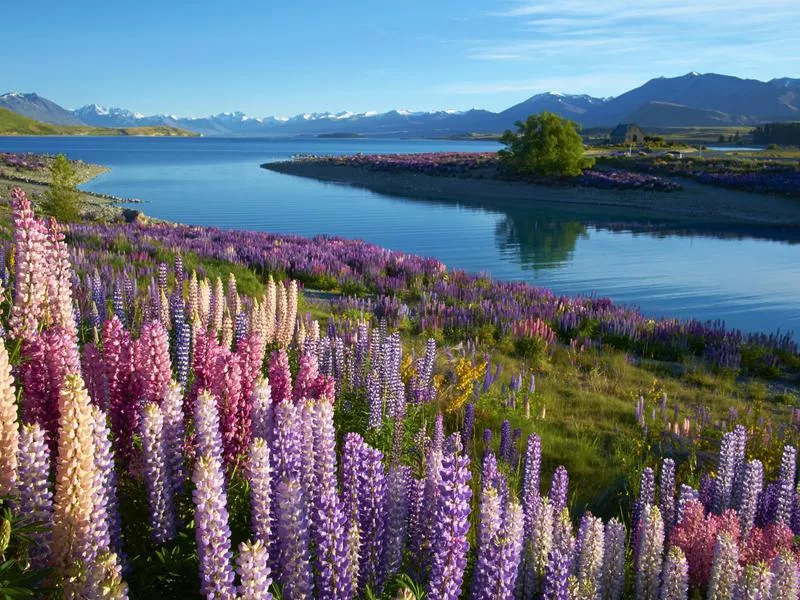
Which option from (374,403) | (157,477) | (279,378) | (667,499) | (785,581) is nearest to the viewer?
(157,477)

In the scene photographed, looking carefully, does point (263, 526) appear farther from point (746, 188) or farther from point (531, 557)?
point (746, 188)

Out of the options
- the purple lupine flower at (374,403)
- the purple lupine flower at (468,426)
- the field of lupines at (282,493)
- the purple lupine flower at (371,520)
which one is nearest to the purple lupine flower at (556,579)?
the field of lupines at (282,493)

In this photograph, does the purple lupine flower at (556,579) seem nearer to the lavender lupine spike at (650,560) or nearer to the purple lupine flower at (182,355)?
the lavender lupine spike at (650,560)

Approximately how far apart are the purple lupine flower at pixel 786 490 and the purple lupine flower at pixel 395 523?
3.36 m

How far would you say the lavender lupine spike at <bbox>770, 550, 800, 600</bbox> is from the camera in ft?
11.6

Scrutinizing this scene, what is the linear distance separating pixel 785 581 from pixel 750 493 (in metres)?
1.94

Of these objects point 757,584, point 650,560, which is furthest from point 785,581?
point 650,560

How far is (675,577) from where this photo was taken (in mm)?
3805

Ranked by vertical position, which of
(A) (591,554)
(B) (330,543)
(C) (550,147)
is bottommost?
(A) (591,554)

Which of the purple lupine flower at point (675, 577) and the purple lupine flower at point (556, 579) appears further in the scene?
the purple lupine flower at point (675, 577)

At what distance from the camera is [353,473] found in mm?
3230

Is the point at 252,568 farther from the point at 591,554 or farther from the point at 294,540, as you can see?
the point at 591,554

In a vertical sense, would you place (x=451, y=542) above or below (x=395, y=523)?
above

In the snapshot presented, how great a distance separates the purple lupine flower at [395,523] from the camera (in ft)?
10.7
